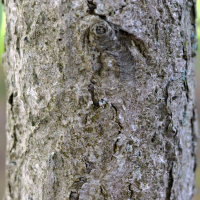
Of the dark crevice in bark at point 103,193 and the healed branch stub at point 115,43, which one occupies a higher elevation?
the healed branch stub at point 115,43

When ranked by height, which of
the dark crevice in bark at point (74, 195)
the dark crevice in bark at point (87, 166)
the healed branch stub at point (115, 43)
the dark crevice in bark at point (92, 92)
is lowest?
the dark crevice in bark at point (74, 195)

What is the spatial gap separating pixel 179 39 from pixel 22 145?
58 centimetres

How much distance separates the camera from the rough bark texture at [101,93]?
585mm

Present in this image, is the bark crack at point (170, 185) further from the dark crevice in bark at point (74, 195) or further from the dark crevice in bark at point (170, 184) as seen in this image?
the dark crevice in bark at point (74, 195)

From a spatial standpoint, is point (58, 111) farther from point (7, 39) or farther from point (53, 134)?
point (7, 39)

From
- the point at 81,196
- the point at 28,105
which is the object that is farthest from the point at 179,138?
the point at 28,105

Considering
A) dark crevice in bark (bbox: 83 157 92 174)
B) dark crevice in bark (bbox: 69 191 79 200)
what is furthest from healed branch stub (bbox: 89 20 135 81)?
dark crevice in bark (bbox: 69 191 79 200)

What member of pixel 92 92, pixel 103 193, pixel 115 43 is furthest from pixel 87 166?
pixel 115 43

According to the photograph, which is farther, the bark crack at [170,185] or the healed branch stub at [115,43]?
the bark crack at [170,185]

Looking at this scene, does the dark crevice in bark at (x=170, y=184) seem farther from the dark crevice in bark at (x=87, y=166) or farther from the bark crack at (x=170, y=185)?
the dark crevice in bark at (x=87, y=166)

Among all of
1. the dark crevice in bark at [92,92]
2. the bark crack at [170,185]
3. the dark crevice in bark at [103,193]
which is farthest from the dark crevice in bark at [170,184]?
the dark crevice in bark at [92,92]

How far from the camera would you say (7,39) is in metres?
0.74

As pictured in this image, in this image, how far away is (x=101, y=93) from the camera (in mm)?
603

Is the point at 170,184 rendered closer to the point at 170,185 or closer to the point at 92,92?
the point at 170,185
